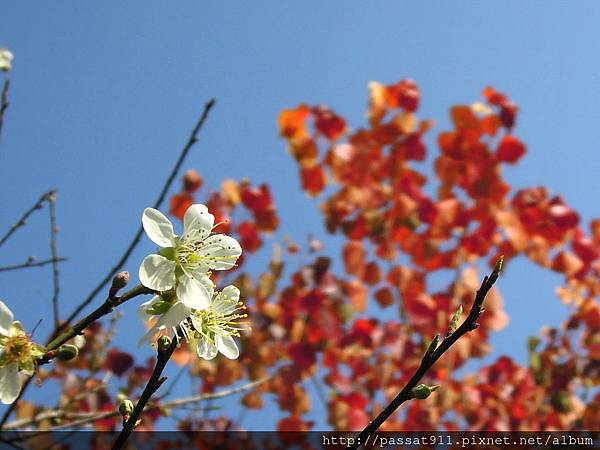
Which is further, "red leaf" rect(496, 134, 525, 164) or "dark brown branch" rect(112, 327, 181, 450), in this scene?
"red leaf" rect(496, 134, 525, 164)

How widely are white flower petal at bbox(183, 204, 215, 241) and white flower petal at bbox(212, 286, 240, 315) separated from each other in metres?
0.08

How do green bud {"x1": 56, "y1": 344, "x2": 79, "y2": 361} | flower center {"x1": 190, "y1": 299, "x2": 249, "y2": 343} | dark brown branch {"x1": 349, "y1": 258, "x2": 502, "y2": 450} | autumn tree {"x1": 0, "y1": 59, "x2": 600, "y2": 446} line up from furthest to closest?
autumn tree {"x1": 0, "y1": 59, "x2": 600, "y2": 446} → flower center {"x1": 190, "y1": 299, "x2": 249, "y2": 343} → green bud {"x1": 56, "y1": 344, "x2": 79, "y2": 361} → dark brown branch {"x1": 349, "y1": 258, "x2": 502, "y2": 450}

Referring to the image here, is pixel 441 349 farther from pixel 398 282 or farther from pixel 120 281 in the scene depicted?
pixel 398 282

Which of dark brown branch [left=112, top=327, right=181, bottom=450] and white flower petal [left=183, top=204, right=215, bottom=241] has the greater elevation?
white flower petal [left=183, top=204, right=215, bottom=241]

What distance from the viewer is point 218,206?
3.08m

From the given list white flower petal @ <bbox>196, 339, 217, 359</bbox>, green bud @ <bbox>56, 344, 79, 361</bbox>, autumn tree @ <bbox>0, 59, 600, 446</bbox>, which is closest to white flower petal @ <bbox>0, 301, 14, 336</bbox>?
green bud @ <bbox>56, 344, 79, 361</bbox>

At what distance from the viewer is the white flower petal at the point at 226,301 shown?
66 cm

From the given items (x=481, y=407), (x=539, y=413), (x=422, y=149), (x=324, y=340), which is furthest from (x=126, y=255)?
(x=539, y=413)

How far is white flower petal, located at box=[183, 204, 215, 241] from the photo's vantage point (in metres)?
0.70

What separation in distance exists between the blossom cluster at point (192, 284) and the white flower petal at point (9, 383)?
5.2 inches

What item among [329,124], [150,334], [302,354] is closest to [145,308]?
[150,334]

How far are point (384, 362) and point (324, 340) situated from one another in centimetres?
31

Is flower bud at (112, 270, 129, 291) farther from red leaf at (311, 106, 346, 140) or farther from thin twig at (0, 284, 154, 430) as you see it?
red leaf at (311, 106, 346, 140)

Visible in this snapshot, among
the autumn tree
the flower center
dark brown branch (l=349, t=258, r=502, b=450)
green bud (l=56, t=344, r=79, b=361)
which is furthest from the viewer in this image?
the autumn tree
